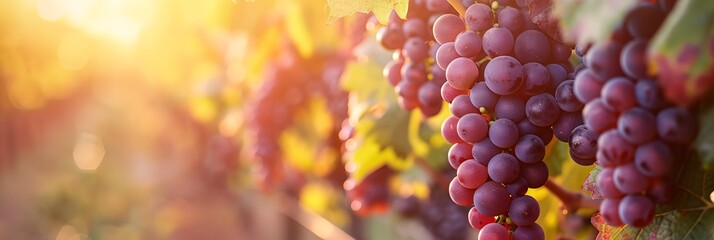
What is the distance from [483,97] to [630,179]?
169mm

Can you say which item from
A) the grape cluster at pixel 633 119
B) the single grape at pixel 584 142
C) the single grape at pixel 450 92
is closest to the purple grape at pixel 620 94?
the grape cluster at pixel 633 119

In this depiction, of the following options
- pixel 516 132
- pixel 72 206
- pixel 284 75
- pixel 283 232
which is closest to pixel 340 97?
pixel 284 75

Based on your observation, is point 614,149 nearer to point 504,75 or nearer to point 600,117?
point 600,117

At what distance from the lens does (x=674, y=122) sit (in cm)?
41

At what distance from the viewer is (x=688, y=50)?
374mm

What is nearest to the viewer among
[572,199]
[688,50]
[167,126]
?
[688,50]

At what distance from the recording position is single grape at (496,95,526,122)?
58 cm

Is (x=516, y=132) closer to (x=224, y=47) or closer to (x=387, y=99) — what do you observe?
(x=387, y=99)

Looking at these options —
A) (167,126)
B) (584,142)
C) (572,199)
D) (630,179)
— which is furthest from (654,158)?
(167,126)

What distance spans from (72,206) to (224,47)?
2397 millimetres

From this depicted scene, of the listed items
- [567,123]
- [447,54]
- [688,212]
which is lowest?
[688,212]

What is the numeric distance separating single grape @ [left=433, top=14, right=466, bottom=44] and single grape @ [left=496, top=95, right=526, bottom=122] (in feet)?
0.26

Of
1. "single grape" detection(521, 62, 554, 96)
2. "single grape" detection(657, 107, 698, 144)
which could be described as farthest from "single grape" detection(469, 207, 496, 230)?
"single grape" detection(657, 107, 698, 144)

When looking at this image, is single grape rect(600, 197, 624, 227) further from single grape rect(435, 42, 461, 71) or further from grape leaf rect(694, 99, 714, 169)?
single grape rect(435, 42, 461, 71)
